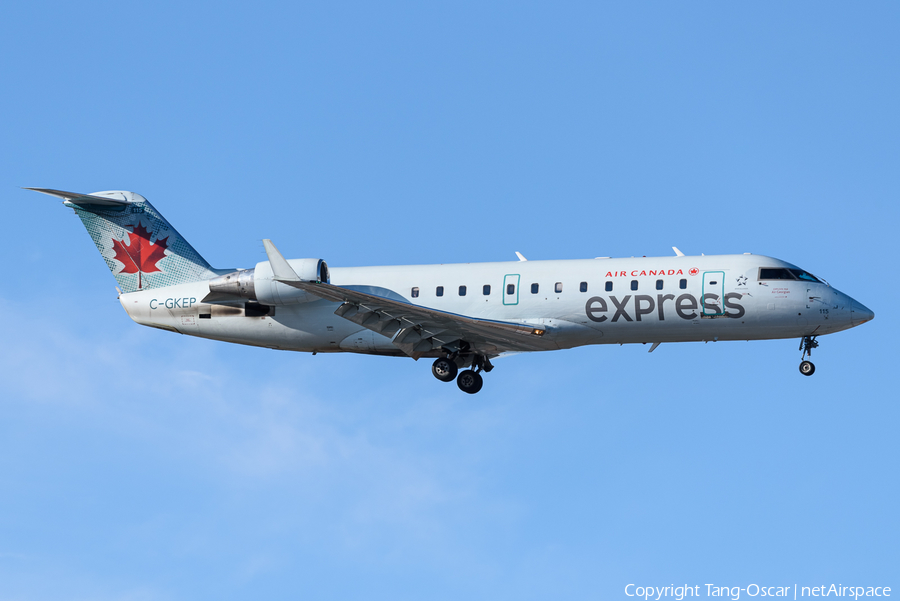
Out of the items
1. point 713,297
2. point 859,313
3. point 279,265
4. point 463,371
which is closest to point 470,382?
point 463,371

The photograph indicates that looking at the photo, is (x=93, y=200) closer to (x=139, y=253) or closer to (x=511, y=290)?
(x=139, y=253)

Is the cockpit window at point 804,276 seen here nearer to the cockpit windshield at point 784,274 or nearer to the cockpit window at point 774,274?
the cockpit windshield at point 784,274

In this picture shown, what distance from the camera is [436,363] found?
31203mm

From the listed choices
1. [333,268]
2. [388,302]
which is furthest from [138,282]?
[388,302]

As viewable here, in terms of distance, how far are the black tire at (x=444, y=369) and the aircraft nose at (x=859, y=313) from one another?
11142mm

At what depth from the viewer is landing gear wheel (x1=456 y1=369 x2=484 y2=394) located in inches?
1247

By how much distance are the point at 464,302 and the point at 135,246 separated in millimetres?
10826

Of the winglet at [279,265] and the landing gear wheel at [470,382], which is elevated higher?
the winglet at [279,265]

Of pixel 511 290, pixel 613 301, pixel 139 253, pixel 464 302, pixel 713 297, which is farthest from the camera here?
pixel 139 253

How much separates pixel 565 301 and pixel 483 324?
2.47m

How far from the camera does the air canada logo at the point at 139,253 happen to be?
110 ft

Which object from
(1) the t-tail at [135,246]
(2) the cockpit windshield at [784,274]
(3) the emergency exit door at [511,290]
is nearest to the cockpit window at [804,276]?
(2) the cockpit windshield at [784,274]

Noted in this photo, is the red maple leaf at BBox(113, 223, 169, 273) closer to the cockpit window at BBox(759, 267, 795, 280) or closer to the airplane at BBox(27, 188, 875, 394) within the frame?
the airplane at BBox(27, 188, 875, 394)

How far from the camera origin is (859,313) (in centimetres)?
2952
